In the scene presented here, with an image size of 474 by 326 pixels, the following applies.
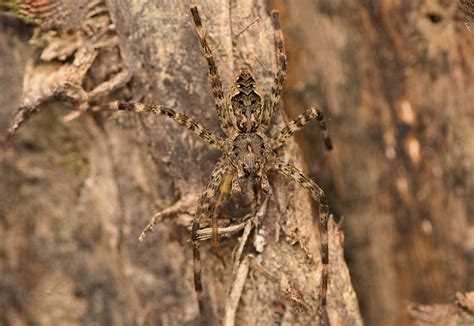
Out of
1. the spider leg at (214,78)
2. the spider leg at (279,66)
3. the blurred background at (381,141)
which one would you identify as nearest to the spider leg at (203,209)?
the spider leg at (214,78)

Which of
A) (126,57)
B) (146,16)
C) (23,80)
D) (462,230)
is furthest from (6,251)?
(462,230)

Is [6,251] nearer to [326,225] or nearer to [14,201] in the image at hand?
[14,201]

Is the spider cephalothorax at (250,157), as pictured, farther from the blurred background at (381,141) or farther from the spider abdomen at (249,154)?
the blurred background at (381,141)

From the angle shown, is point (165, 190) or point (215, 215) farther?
point (165, 190)

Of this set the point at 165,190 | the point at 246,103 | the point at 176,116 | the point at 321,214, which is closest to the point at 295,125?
the point at 246,103

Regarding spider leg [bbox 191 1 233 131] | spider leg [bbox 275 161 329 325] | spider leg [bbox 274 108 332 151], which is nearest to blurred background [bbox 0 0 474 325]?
spider leg [bbox 275 161 329 325]

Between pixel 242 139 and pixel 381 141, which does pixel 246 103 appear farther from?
pixel 381 141
